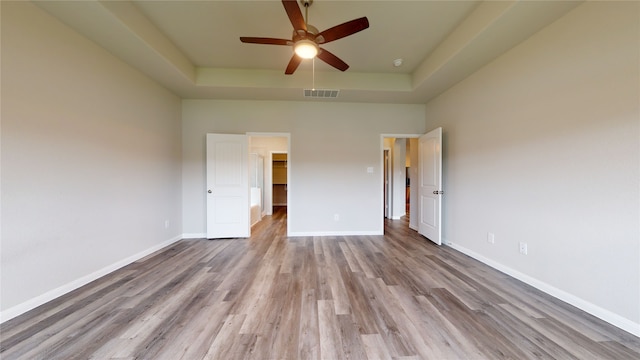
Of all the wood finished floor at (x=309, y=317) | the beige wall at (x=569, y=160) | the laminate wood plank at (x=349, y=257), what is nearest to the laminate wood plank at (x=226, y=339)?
the wood finished floor at (x=309, y=317)

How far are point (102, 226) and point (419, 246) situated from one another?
4.40 meters

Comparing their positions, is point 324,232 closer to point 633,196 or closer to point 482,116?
point 482,116

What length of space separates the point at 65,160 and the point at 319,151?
3330 millimetres

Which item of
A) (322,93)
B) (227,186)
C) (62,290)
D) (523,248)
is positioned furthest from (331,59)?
(62,290)

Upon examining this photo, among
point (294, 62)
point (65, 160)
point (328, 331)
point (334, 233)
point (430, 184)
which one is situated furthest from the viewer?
point (334, 233)

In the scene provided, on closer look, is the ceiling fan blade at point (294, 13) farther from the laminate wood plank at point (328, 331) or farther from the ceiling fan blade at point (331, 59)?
the laminate wood plank at point (328, 331)

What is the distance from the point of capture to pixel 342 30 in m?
1.99

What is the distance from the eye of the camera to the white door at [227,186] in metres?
4.07

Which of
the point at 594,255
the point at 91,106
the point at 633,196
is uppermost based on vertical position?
the point at 91,106

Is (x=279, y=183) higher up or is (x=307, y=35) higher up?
(x=307, y=35)

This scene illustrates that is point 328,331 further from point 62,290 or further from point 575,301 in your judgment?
point 62,290

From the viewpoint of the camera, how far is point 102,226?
254 centimetres

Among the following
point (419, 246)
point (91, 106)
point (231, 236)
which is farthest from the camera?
point (231, 236)

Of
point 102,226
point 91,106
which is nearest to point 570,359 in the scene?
point 102,226
